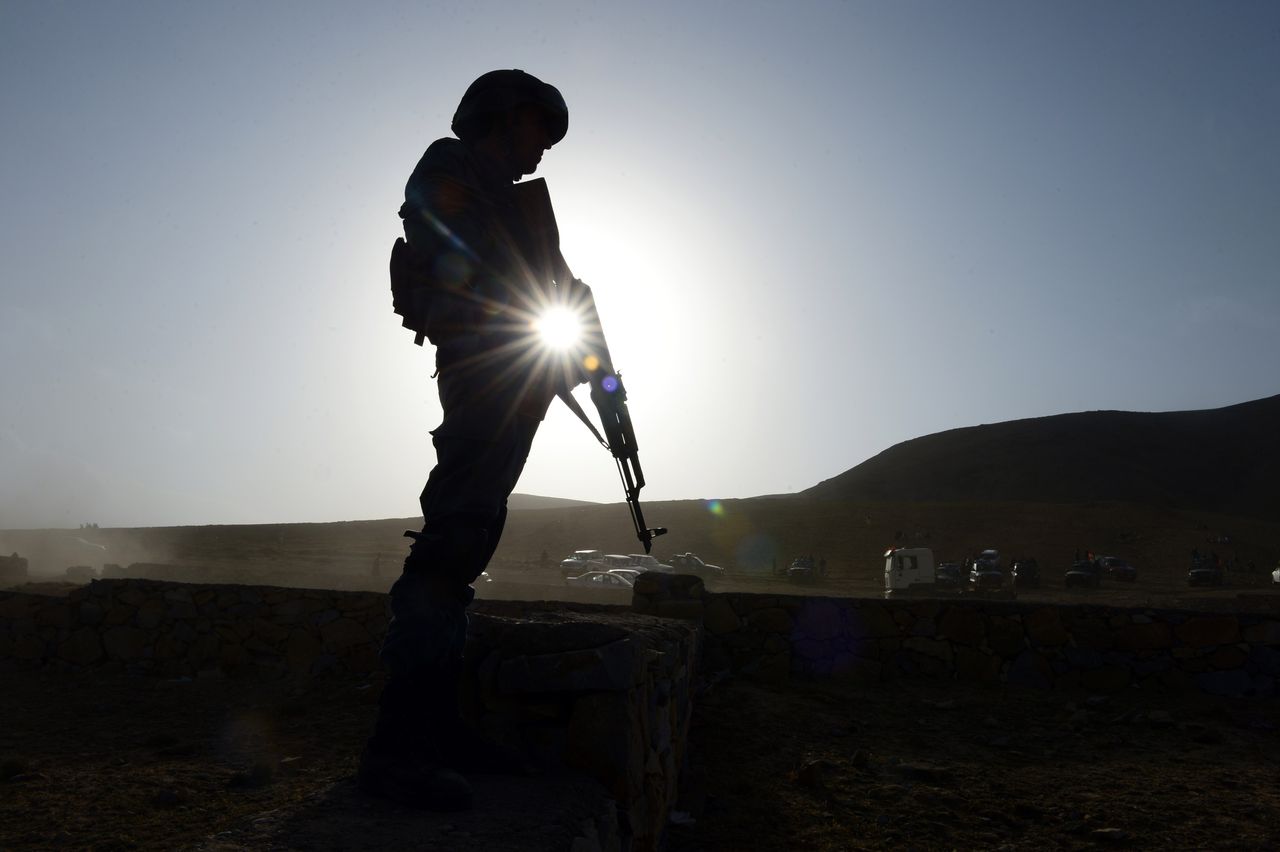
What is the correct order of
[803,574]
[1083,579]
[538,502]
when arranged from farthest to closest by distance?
[538,502]
[803,574]
[1083,579]

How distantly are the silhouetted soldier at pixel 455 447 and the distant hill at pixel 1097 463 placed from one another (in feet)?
234

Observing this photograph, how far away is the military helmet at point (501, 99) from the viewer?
2.82m

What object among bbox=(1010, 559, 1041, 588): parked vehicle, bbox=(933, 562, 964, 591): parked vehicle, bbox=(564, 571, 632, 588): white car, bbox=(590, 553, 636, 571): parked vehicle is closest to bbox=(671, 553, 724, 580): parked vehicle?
bbox=(590, 553, 636, 571): parked vehicle

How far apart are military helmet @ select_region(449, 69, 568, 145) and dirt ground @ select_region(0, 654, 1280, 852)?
240 cm

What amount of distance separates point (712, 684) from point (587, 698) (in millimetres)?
5000

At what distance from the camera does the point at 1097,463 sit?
8238 centimetres

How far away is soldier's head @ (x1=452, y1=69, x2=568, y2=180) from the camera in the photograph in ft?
9.28

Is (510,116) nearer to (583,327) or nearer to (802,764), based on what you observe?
(583,327)

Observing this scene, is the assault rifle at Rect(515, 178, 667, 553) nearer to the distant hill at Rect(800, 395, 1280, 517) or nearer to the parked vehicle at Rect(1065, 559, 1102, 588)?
the parked vehicle at Rect(1065, 559, 1102, 588)

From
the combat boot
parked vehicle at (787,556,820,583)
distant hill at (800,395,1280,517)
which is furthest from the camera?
distant hill at (800,395,1280,517)

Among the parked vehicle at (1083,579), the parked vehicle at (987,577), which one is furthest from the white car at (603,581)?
the parked vehicle at (1083,579)

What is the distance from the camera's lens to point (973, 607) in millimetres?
8070

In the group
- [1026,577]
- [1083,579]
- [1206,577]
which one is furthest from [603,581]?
[1206,577]

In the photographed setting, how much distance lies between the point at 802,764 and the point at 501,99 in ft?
13.7
